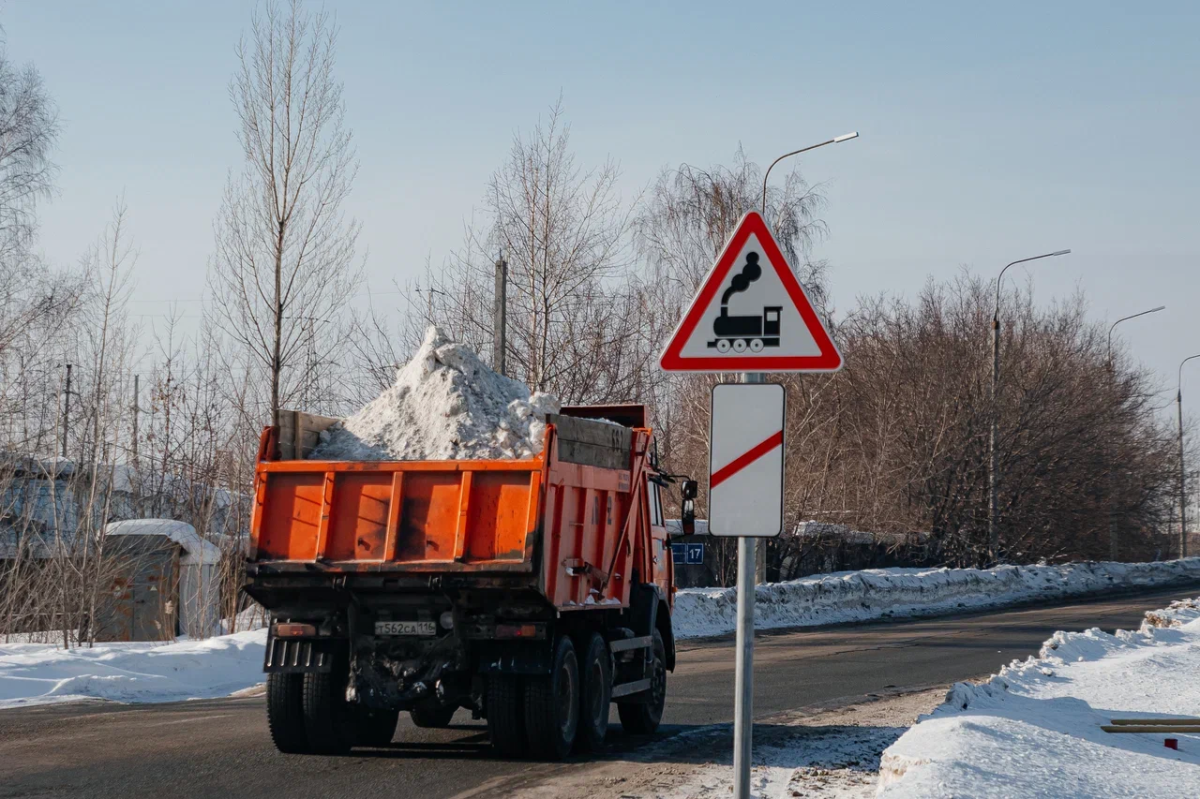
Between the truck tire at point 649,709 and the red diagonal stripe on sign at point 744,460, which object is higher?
the red diagonal stripe on sign at point 744,460

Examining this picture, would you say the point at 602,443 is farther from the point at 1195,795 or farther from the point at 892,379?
the point at 892,379

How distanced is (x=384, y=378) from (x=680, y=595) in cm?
803

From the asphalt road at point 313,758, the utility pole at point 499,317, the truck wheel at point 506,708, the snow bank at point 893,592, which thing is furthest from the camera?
the snow bank at point 893,592

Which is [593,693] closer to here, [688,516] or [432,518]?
[432,518]

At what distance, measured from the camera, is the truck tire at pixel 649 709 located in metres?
11.1

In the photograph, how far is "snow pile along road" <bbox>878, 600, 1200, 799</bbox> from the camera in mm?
7117

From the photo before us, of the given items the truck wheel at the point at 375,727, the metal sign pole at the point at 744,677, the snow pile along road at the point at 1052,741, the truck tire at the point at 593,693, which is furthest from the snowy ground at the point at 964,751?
the metal sign pole at the point at 744,677

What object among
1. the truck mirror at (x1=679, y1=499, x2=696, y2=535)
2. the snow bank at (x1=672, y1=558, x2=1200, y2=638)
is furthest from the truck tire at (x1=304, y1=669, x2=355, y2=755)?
the snow bank at (x1=672, y1=558, x2=1200, y2=638)

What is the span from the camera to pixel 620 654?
10.7 meters

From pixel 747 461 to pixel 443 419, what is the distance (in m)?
5.08

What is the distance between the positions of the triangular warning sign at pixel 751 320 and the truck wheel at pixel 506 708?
4.57 m

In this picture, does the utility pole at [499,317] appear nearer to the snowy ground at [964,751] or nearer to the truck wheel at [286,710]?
the snowy ground at [964,751]

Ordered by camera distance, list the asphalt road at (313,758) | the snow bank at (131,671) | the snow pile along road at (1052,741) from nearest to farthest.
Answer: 1. the snow pile along road at (1052,741)
2. the asphalt road at (313,758)
3. the snow bank at (131,671)

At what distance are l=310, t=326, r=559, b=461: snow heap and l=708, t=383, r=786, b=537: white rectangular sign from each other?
4426 millimetres
